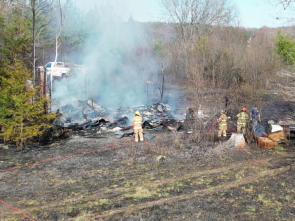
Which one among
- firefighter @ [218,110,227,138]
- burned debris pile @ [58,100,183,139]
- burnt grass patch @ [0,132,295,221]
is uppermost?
firefighter @ [218,110,227,138]

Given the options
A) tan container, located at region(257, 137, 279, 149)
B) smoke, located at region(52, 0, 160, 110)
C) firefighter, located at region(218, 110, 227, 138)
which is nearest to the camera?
tan container, located at region(257, 137, 279, 149)

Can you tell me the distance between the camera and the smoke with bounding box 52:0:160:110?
17688 mm

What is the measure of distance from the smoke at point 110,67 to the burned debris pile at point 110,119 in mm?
1298

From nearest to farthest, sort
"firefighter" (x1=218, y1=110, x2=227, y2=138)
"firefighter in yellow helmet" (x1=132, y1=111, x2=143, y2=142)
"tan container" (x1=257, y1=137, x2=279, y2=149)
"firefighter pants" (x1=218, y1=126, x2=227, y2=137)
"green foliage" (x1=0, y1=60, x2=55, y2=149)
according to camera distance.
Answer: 1. "green foliage" (x1=0, y1=60, x2=55, y2=149)
2. "tan container" (x1=257, y1=137, x2=279, y2=149)
3. "firefighter in yellow helmet" (x1=132, y1=111, x2=143, y2=142)
4. "firefighter" (x1=218, y1=110, x2=227, y2=138)
5. "firefighter pants" (x1=218, y1=126, x2=227, y2=137)

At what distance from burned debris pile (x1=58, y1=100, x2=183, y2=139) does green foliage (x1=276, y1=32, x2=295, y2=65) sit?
10.3m

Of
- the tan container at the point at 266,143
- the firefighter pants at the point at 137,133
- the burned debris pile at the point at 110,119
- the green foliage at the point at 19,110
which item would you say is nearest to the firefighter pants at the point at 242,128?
the tan container at the point at 266,143

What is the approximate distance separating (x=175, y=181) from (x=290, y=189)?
2.33m

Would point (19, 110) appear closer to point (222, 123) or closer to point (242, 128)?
point (222, 123)

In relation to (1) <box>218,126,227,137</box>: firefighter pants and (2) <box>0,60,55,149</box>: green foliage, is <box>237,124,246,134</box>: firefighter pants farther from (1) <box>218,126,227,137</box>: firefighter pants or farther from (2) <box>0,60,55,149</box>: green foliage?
(2) <box>0,60,55,149</box>: green foliage

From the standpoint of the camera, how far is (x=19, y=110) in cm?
835

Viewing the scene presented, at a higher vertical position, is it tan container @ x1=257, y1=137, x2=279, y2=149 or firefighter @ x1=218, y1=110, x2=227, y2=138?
firefighter @ x1=218, y1=110, x2=227, y2=138

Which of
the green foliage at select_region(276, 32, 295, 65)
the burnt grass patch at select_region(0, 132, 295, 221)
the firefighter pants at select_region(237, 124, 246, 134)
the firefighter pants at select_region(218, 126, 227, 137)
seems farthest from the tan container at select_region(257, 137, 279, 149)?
the green foliage at select_region(276, 32, 295, 65)

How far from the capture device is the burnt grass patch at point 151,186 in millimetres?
4406

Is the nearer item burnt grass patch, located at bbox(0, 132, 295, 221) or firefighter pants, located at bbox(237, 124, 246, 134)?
burnt grass patch, located at bbox(0, 132, 295, 221)
